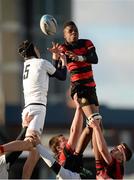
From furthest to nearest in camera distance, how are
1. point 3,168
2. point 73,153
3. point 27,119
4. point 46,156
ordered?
point 73,153, point 27,119, point 3,168, point 46,156

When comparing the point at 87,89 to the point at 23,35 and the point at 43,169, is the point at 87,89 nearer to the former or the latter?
the point at 43,169

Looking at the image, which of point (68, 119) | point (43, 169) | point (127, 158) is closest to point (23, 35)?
point (68, 119)

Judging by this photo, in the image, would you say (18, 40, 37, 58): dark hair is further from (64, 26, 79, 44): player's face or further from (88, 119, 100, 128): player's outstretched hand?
(88, 119, 100, 128): player's outstretched hand

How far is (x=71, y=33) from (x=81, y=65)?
18.4 inches

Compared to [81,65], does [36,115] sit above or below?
below

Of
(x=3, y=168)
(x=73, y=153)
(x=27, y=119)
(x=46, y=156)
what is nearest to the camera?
(x=46, y=156)

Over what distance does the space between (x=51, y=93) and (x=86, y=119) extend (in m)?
37.8

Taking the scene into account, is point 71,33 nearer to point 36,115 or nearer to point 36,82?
point 36,82

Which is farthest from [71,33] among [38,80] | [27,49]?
[38,80]

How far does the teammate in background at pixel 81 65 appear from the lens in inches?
465

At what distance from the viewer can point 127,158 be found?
39.9ft

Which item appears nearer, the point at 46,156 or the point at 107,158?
the point at 46,156

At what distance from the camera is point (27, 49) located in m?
11.9

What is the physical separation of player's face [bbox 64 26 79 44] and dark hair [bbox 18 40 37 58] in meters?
0.49
